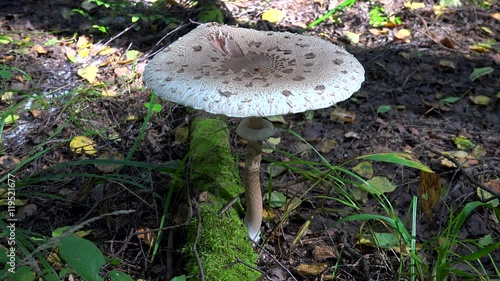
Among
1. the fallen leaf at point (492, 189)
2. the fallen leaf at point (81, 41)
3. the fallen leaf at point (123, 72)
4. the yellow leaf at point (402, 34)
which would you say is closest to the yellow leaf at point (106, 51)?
the fallen leaf at point (81, 41)

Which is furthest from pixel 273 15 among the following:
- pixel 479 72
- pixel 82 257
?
pixel 82 257

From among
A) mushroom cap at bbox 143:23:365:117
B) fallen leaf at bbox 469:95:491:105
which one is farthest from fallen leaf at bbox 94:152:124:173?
fallen leaf at bbox 469:95:491:105

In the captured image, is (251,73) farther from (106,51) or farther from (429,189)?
(106,51)

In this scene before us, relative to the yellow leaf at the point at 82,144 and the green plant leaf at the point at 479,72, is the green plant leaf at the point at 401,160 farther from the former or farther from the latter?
the green plant leaf at the point at 479,72

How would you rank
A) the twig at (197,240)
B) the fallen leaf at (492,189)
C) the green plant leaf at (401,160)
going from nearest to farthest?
the twig at (197,240) < the green plant leaf at (401,160) < the fallen leaf at (492,189)

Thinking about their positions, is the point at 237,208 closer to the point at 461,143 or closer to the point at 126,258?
the point at 126,258

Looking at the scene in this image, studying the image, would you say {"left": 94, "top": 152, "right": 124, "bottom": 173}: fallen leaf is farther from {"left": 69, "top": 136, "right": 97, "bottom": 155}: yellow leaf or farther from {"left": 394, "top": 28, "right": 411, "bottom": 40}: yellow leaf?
{"left": 394, "top": 28, "right": 411, "bottom": 40}: yellow leaf

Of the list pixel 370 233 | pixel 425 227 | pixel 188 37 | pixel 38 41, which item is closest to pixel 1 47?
pixel 38 41
